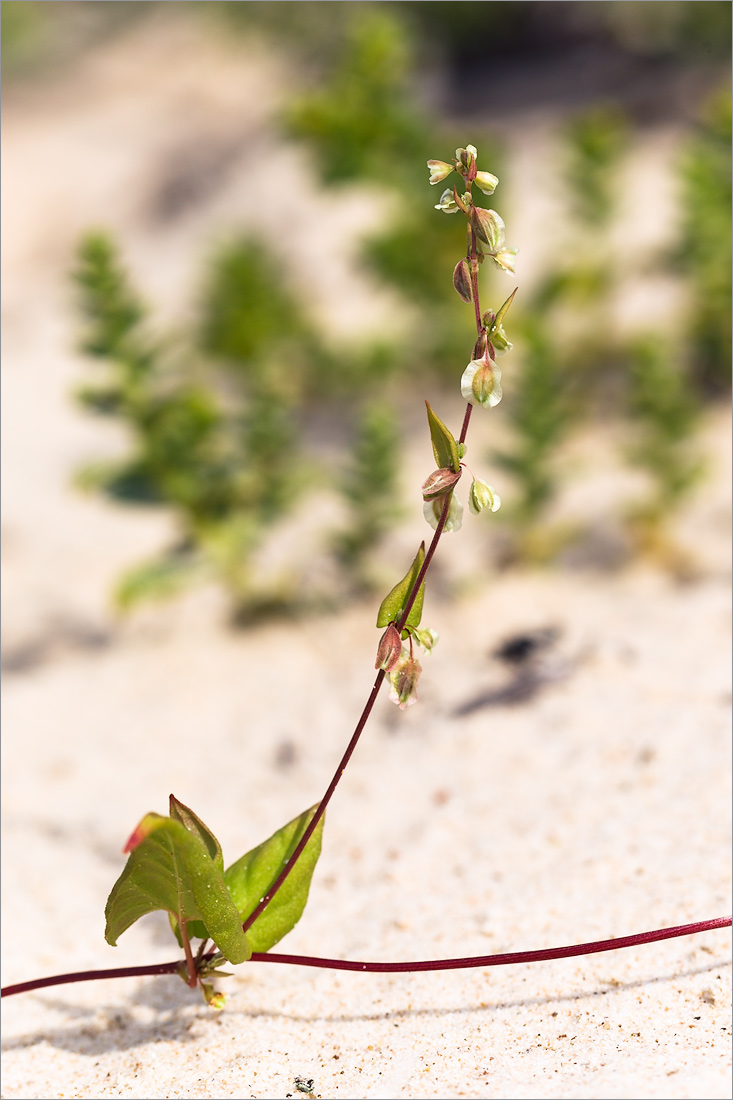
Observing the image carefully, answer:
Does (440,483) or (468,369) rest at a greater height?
(468,369)

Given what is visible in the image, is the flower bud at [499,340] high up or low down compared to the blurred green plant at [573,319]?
down

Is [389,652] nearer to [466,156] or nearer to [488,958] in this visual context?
[488,958]

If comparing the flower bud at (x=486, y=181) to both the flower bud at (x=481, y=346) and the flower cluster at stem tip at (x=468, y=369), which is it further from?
the flower bud at (x=481, y=346)

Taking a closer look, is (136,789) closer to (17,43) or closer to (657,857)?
(657,857)

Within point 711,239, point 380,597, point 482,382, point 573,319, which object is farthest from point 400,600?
point 573,319

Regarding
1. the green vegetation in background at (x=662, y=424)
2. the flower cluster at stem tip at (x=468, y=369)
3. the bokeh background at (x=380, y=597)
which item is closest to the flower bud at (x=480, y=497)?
the flower cluster at stem tip at (x=468, y=369)

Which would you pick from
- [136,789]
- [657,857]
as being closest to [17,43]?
[136,789]
